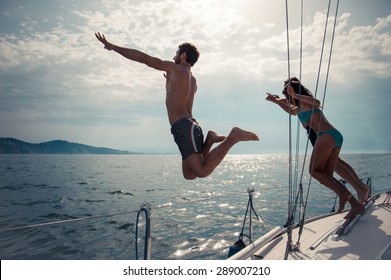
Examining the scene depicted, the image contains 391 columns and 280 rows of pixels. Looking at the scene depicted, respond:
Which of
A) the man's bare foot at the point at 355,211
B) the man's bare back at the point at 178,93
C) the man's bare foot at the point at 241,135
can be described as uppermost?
the man's bare back at the point at 178,93

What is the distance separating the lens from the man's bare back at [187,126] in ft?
12.4

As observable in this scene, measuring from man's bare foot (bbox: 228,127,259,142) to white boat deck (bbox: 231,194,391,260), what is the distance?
1364 mm

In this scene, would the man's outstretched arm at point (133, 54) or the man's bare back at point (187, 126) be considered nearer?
the man's outstretched arm at point (133, 54)

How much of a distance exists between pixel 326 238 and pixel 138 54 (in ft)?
11.8

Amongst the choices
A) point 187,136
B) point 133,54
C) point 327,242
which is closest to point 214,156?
point 187,136

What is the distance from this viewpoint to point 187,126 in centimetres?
387

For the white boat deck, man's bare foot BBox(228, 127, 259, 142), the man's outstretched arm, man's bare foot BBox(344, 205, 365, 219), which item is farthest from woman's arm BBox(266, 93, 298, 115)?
the man's outstretched arm

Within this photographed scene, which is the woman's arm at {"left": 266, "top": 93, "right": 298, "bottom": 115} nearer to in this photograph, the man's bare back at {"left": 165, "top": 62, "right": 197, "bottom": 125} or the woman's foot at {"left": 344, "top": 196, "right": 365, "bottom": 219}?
the man's bare back at {"left": 165, "top": 62, "right": 197, "bottom": 125}

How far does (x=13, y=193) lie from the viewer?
68.6ft

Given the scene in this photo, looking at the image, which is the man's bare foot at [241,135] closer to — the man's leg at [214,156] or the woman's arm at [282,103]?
the man's leg at [214,156]

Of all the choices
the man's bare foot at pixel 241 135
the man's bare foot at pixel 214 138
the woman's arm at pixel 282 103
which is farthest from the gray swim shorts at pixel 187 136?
the woman's arm at pixel 282 103

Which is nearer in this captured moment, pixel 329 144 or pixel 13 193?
pixel 329 144
